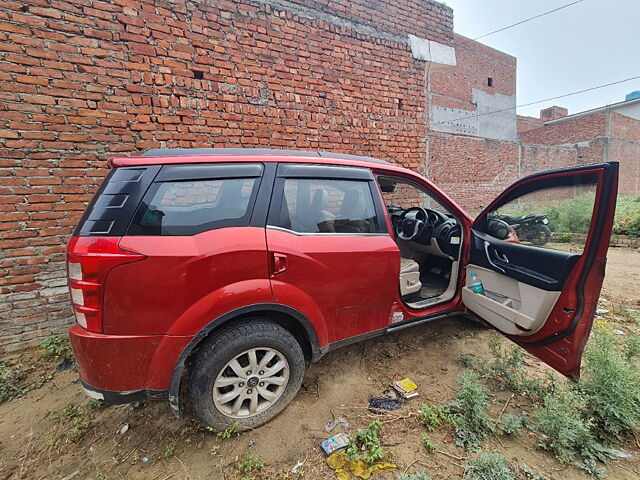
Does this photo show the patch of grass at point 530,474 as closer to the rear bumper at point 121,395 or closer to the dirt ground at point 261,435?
the dirt ground at point 261,435

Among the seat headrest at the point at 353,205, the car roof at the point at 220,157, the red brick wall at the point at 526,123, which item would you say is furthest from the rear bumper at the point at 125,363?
the red brick wall at the point at 526,123

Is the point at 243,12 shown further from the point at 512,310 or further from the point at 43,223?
the point at 512,310

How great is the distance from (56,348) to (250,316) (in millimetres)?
2587

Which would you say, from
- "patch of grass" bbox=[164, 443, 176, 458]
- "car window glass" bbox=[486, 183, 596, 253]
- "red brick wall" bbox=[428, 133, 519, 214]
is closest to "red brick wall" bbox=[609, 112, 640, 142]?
"red brick wall" bbox=[428, 133, 519, 214]

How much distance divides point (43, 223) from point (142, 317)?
239 cm

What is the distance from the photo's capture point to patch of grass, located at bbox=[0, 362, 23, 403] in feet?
7.70

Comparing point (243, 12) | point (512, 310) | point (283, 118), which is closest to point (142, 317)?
point (512, 310)

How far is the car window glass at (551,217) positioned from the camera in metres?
1.86

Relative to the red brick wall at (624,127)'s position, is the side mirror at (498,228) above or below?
below

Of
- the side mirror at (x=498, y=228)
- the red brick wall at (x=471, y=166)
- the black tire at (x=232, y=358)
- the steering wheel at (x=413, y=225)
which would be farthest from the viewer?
the red brick wall at (x=471, y=166)

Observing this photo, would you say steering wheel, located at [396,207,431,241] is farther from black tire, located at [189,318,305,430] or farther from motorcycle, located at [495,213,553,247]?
black tire, located at [189,318,305,430]

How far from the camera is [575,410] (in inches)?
71.7

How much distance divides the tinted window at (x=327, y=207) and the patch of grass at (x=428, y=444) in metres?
1.42

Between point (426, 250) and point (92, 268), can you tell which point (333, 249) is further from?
point (426, 250)
